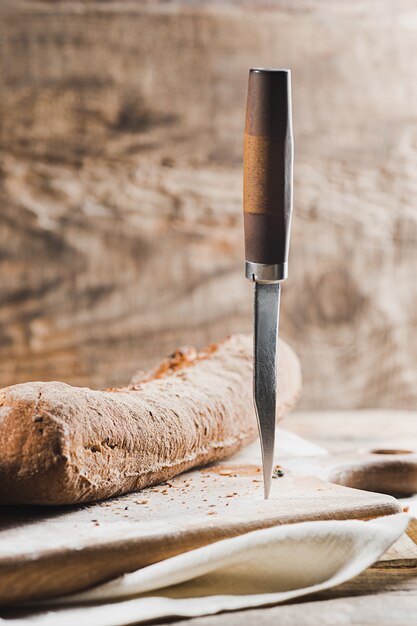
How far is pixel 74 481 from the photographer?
2.78ft

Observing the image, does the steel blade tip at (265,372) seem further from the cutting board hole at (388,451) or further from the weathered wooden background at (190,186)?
the weathered wooden background at (190,186)

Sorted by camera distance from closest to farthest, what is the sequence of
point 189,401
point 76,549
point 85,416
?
1. point 76,549
2. point 85,416
3. point 189,401

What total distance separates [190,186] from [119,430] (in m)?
1.08

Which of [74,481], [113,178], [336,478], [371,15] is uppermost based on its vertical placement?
[371,15]

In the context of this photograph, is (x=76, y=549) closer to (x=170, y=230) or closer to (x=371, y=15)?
(x=170, y=230)

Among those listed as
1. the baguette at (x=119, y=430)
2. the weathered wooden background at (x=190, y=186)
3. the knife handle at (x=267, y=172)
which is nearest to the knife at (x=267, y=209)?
the knife handle at (x=267, y=172)

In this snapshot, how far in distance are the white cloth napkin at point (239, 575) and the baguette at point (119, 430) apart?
0.41 feet

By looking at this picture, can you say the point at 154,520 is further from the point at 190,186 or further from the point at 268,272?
the point at 190,186

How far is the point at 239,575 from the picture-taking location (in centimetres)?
80

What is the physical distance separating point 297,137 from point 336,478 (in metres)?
1.01

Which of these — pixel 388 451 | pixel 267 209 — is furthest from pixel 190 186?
pixel 267 209

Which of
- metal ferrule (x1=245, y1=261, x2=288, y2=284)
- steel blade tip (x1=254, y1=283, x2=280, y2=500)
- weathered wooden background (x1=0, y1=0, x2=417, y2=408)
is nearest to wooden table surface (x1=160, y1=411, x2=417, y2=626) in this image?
steel blade tip (x1=254, y1=283, x2=280, y2=500)

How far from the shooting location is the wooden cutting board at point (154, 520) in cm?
74

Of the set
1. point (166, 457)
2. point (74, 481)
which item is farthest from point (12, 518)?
point (166, 457)
